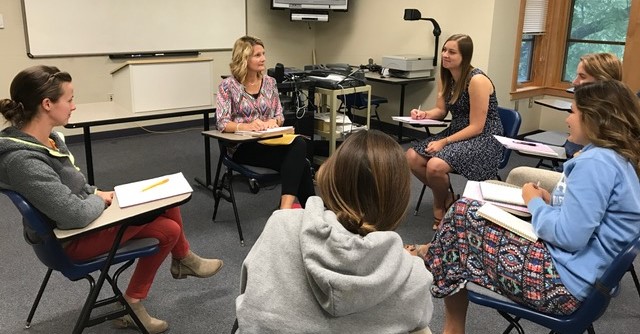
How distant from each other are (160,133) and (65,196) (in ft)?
13.0

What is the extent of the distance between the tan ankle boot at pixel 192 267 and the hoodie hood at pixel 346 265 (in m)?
1.47

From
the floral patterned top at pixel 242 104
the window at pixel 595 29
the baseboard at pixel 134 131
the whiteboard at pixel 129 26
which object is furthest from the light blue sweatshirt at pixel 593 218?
the baseboard at pixel 134 131

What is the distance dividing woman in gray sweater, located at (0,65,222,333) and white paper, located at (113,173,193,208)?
73 mm

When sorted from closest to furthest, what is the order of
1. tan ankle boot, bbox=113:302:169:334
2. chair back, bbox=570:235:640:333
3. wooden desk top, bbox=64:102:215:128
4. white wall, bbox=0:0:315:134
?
chair back, bbox=570:235:640:333 → tan ankle boot, bbox=113:302:169:334 → wooden desk top, bbox=64:102:215:128 → white wall, bbox=0:0:315:134

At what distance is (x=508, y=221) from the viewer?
1.68 metres

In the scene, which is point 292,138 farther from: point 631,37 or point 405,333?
point 631,37

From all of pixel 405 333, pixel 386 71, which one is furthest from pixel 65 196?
pixel 386 71

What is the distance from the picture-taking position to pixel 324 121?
4203 millimetres

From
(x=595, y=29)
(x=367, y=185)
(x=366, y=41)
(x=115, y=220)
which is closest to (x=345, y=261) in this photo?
(x=367, y=185)

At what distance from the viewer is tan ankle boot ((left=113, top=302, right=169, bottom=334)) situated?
83.0 inches

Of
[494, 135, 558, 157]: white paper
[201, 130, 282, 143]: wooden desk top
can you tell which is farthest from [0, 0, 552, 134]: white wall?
[201, 130, 282, 143]: wooden desk top

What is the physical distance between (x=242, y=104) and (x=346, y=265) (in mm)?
2337

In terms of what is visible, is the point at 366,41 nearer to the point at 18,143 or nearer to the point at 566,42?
the point at 566,42

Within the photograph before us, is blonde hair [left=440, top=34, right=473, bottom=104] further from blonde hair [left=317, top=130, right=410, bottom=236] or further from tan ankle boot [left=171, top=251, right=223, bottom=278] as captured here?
blonde hair [left=317, top=130, right=410, bottom=236]
